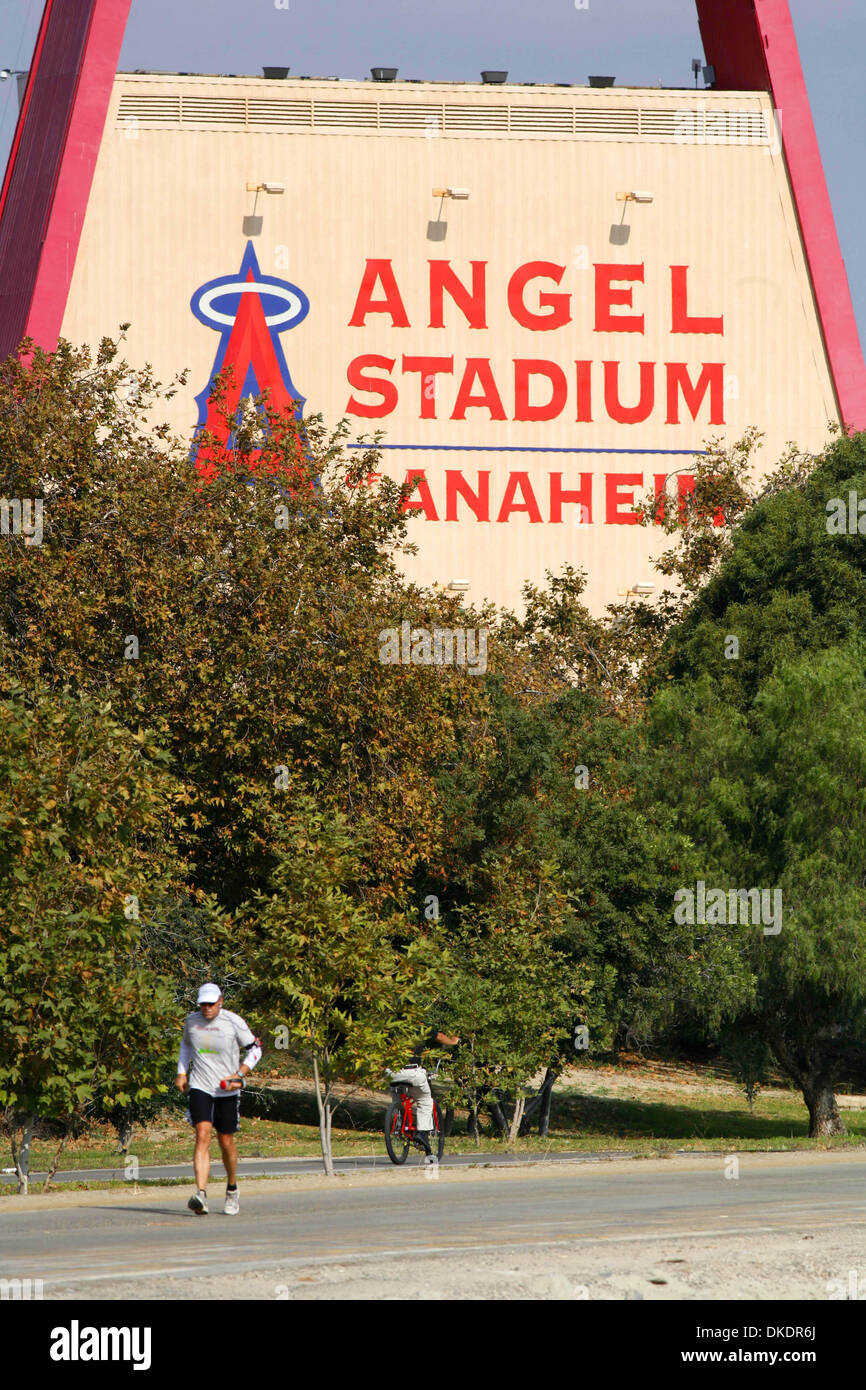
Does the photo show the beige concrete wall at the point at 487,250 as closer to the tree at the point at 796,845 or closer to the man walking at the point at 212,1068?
the tree at the point at 796,845

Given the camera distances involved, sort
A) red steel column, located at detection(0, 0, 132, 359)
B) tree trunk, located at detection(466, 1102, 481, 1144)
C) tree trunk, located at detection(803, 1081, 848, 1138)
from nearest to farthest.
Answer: tree trunk, located at detection(466, 1102, 481, 1144)
tree trunk, located at detection(803, 1081, 848, 1138)
red steel column, located at detection(0, 0, 132, 359)

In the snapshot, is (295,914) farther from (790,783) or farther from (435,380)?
(435,380)

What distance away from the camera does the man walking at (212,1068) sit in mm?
13992

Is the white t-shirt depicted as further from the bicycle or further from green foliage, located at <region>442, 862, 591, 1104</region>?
green foliage, located at <region>442, 862, 591, 1104</region>

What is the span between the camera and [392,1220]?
43.2 ft

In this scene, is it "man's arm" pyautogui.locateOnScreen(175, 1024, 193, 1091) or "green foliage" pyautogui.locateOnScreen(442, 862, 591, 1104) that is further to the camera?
"green foliage" pyautogui.locateOnScreen(442, 862, 591, 1104)

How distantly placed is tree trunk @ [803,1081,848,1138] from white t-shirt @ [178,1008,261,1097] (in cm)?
1917

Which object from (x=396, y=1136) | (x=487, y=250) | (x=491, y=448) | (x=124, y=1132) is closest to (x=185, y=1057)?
(x=396, y=1136)

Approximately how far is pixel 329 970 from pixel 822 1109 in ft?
47.0

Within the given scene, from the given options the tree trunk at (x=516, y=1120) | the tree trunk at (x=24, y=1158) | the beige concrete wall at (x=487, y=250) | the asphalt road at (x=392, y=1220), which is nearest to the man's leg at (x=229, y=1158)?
the asphalt road at (x=392, y=1220)

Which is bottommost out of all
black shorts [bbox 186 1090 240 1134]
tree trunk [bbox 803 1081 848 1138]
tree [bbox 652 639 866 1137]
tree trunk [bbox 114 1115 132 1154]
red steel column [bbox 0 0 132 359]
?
black shorts [bbox 186 1090 240 1134]

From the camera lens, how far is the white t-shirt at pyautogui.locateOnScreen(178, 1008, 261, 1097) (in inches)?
553

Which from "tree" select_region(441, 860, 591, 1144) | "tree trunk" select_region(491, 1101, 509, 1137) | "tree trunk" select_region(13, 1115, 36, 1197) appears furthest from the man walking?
"tree trunk" select_region(491, 1101, 509, 1137)
